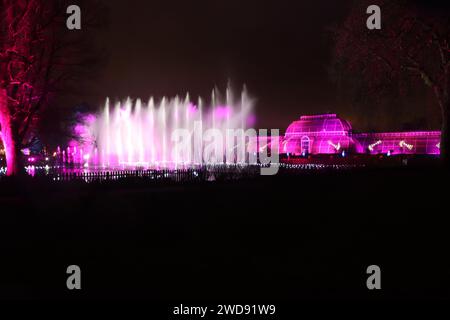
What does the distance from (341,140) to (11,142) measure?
187ft

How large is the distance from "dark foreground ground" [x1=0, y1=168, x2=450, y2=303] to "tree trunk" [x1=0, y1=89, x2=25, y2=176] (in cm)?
804

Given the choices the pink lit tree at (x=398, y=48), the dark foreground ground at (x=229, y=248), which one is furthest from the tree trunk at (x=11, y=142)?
the pink lit tree at (x=398, y=48)

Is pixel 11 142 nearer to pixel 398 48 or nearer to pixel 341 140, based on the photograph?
pixel 398 48

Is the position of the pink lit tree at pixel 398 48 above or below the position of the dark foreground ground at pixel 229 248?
above

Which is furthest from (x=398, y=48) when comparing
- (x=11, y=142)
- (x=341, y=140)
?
(x=341, y=140)

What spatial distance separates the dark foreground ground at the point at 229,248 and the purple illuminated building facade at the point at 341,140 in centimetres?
4942

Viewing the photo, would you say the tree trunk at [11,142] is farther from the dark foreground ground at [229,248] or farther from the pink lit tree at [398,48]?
the pink lit tree at [398,48]

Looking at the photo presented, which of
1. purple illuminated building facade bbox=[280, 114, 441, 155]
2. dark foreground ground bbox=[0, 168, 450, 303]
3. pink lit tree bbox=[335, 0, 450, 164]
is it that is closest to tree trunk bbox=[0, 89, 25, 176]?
dark foreground ground bbox=[0, 168, 450, 303]

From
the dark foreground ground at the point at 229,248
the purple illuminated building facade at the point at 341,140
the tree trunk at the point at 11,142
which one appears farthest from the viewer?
the purple illuminated building facade at the point at 341,140

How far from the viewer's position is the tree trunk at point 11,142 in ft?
83.6

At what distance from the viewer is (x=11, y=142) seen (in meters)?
26.1

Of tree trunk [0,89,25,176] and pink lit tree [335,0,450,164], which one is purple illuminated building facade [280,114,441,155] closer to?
pink lit tree [335,0,450,164]
